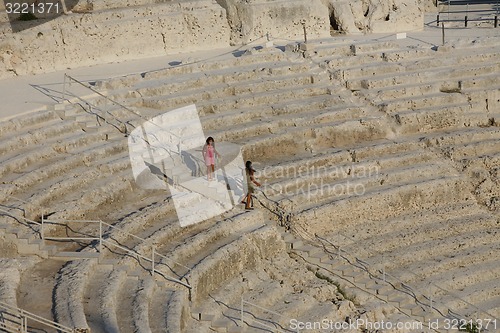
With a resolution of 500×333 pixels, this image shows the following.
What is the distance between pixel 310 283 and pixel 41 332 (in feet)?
16.6

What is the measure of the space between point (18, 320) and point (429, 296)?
7002 millimetres

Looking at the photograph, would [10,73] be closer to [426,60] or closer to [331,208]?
[331,208]

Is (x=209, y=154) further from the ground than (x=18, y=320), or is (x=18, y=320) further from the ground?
(x=209, y=154)

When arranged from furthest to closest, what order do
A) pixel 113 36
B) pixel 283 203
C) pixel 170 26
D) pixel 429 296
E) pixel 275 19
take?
1. pixel 275 19
2. pixel 170 26
3. pixel 113 36
4. pixel 283 203
5. pixel 429 296

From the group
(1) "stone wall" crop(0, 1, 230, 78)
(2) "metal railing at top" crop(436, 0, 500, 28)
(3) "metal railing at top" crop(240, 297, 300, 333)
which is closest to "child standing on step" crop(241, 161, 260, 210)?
(3) "metal railing at top" crop(240, 297, 300, 333)

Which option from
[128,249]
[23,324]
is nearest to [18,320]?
[23,324]

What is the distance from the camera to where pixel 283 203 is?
16.4 m

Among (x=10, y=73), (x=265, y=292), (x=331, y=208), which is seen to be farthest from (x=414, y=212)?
(x=10, y=73)

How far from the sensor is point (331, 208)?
16.7 meters

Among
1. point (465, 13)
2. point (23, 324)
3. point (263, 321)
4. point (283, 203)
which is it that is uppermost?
point (465, 13)

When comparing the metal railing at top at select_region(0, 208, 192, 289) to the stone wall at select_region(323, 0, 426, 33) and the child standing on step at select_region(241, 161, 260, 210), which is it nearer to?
the child standing on step at select_region(241, 161, 260, 210)

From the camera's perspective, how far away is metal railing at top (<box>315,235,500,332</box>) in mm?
15484

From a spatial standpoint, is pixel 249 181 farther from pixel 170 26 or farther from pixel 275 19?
pixel 275 19

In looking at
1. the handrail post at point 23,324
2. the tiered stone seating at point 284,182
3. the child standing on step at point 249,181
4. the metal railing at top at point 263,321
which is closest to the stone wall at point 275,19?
the tiered stone seating at point 284,182
